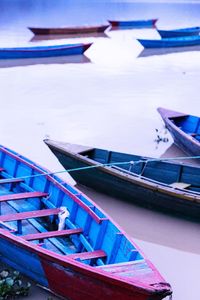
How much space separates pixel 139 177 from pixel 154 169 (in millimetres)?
638

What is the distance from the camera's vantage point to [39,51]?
71.1 feet

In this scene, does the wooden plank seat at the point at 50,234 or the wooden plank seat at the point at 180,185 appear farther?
the wooden plank seat at the point at 180,185

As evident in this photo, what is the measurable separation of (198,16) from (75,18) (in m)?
11.8

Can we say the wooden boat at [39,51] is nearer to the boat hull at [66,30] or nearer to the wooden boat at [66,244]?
the boat hull at [66,30]

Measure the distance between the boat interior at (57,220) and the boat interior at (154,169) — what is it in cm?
125

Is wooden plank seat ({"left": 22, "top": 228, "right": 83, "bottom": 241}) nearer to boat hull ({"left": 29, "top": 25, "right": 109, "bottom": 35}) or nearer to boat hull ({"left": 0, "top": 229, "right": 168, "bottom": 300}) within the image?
boat hull ({"left": 0, "top": 229, "right": 168, "bottom": 300})

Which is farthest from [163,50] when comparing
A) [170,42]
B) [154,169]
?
[154,169]

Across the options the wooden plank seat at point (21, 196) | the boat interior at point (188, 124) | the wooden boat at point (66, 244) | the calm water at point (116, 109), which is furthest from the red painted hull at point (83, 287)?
the boat interior at point (188, 124)

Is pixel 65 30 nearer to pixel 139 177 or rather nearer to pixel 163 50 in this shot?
pixel 163 50

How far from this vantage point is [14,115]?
497 inches

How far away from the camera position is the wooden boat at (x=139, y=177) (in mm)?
7098

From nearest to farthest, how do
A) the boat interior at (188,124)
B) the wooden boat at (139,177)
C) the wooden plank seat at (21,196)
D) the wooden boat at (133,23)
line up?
the wooden plank seat at (21,196) < the wooden boat at (139,177) < the boat interior at (188,124) < the wooden boat at (133,23)

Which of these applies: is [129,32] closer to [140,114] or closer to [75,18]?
[75,18]

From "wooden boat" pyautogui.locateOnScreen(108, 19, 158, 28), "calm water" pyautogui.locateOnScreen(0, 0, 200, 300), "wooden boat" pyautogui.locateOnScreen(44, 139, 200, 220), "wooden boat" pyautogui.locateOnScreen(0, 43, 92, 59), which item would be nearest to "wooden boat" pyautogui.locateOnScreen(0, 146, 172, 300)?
"calm water" pyautogui.locateOnScreen(0, 0, 200, 300)
